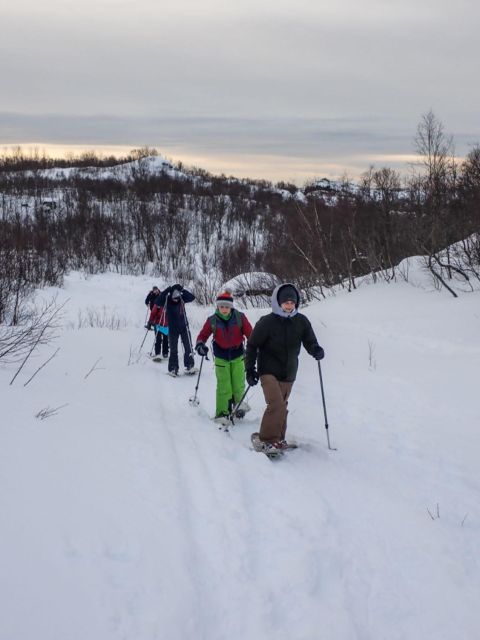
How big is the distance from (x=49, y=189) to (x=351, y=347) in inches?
3190

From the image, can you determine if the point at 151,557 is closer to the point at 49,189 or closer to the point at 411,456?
the point at 411,456

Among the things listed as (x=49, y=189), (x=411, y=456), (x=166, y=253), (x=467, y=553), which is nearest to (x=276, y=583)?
(x=467, y=553)

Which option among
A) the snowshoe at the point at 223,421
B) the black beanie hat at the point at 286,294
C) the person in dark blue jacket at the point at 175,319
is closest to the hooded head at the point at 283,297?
the black beanie hat at the point at 286,294

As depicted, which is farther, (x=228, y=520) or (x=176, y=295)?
(x=176, y=295)

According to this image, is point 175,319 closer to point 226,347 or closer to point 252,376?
point 226,347

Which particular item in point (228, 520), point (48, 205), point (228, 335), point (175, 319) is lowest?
point (228, 520)

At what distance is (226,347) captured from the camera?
6.63 meters

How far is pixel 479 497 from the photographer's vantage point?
4.71m

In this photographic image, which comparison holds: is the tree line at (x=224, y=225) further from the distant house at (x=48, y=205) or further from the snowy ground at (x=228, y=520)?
the snowy ground at (x=228, y=520)

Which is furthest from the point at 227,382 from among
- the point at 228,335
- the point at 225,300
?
the point at 225,300

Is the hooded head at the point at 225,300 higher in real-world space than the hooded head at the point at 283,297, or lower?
lower

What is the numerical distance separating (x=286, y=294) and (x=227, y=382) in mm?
1872

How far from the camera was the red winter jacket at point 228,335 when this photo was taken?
661 cm

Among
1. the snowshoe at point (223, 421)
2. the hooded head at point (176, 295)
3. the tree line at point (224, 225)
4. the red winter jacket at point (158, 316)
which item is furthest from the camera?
the tree line at point (224, 225)
